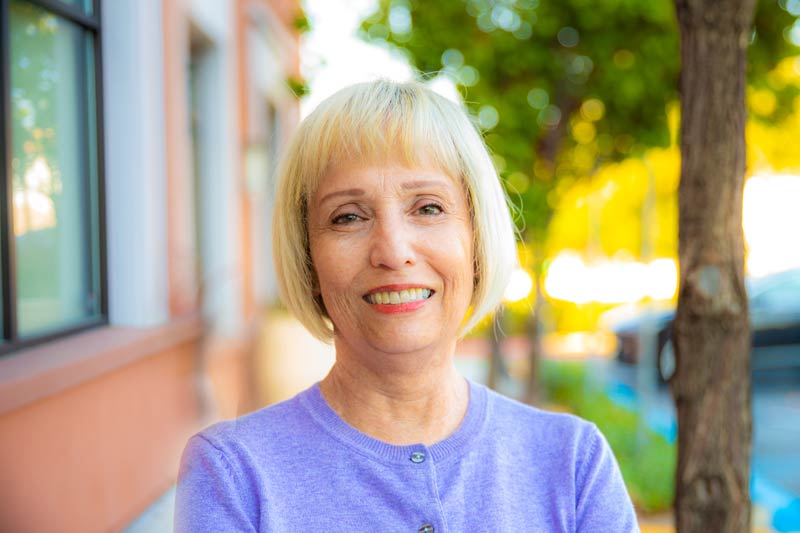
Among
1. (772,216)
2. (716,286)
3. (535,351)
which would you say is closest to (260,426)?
(716,286)

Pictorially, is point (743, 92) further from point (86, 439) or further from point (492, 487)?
point (86, 439)

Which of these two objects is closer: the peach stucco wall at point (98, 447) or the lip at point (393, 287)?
the lip at point (393, 287)

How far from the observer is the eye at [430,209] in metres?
1.44

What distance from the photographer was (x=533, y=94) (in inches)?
241

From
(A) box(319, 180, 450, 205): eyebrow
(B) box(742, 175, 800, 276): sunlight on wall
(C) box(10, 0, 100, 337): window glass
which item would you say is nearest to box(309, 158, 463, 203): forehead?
(A) box(319, 180, 450, 205): eyebrow

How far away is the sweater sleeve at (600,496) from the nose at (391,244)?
0.50 metres

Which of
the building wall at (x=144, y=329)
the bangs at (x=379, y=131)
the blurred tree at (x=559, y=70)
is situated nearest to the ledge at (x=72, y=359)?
the building wall at (x=144, y=329)

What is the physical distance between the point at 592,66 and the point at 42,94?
14.3ft

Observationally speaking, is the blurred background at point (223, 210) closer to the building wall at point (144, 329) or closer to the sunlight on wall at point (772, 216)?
the building wall at point (144, 329)

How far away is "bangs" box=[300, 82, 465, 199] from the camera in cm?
142

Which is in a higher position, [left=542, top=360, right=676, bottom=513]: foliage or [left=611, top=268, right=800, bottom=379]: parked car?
[left=611, top=268, right=800, bottom=379]: parked car

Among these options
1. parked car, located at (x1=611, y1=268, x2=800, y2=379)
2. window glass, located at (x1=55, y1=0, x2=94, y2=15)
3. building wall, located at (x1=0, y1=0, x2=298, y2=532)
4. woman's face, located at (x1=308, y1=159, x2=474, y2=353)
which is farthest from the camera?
parked car, located at (x1=611, y1=268, x2=800, y2=379)

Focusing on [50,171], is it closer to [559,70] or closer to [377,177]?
[377,177]

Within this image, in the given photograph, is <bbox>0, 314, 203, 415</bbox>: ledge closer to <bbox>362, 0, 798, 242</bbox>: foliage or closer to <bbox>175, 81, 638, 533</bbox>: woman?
<bbox>175, 81, 638, 533</bbox>: woman
